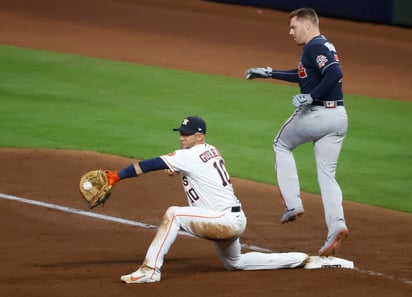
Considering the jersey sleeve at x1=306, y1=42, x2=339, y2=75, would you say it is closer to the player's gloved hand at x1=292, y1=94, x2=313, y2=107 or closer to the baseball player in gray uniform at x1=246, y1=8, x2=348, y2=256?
the baseball player in gray uniform at x1=246, y1=8, x2=348, y2=256

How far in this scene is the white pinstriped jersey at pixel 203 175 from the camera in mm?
8656

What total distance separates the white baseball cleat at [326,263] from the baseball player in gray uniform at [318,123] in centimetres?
11

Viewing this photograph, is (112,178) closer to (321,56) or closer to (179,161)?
(179,161)

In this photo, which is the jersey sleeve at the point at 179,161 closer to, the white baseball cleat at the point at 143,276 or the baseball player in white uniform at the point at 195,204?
the baseball player in white uniform at the point at 195,204

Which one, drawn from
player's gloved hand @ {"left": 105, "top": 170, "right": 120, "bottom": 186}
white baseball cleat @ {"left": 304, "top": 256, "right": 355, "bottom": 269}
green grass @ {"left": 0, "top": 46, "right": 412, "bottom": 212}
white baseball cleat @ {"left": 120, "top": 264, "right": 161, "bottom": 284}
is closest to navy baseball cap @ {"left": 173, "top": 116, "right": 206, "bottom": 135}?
player's gloved hand @ {"left": 105, "top": 170, "right": 120, "bottom": 186}

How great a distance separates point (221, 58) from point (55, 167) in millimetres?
8429

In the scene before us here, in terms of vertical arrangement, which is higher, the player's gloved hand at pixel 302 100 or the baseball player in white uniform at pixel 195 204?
the player's gloved hand at pixel 302 100

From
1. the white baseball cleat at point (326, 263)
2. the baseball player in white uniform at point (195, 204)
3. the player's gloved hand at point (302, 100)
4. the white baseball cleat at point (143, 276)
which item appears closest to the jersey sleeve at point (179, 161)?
the baseball player in white uniform at point (195, 204)

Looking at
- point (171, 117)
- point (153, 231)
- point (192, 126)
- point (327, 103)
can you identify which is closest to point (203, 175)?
point (192, 126)

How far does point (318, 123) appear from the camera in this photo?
9.48 metres

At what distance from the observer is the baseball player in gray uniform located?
9328mm

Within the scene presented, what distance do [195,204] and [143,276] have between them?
2.54 feet

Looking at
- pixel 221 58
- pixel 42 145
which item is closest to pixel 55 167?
pixel 42 145

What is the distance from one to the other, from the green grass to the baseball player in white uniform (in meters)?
3.59
